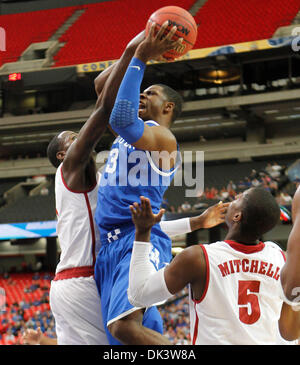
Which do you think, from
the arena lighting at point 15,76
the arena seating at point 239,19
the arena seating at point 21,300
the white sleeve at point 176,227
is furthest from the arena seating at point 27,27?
the white sleeve at point 176,227

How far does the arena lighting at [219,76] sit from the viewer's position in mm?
17875

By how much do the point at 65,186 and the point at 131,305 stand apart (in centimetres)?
98

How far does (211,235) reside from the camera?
14836mm

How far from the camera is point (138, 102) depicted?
2.92 meters

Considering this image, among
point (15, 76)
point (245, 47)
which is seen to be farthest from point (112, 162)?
point (15, 76)

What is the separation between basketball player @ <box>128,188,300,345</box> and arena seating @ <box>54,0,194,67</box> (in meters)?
14.6

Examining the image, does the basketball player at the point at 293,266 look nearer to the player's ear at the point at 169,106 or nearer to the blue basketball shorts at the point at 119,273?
the blue basketball shorts at the point at 119,273

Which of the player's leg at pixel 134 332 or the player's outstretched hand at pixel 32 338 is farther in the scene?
the player's outstretched hand at pixel 32 338

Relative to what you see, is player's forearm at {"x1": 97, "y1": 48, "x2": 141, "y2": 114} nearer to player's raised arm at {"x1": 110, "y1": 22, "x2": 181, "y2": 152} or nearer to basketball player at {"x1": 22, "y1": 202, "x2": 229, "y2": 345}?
player's raised arm at {"x1": 110, "y1": 22, "x2": 181, "y2": 152}

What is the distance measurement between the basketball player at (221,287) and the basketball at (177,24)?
3.65 ft

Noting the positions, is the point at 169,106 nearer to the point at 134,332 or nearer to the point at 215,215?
the point at 215,215

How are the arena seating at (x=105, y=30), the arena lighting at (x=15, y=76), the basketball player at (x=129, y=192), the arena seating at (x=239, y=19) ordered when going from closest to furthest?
1. the basketball player at (x=129, y=192)
2. the arena seating at (x=239, y=19)
3. the arena seating at (x=105, y=30)
4. the arena lighting at (x=15, y=76)

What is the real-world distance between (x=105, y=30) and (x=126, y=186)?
1581 cm

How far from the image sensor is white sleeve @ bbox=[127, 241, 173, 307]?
8.03ft
